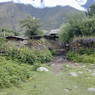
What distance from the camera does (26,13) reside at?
189 ft

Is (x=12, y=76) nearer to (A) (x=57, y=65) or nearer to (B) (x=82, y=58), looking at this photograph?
(A) (x=57, y=65)

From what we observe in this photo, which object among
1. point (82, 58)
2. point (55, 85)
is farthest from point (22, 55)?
point (55, 85)

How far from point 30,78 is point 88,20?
9005 mm

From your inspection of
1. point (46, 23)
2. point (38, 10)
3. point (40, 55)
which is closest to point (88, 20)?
point (40, 55)

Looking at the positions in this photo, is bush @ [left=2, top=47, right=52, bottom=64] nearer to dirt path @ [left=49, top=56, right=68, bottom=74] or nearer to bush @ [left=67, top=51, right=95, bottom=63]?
dirt path @ [left=49, top=56, right=68, bottom=74]

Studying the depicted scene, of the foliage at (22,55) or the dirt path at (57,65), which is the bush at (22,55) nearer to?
the foliage at (22,55)

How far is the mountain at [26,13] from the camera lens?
5014 centimetres

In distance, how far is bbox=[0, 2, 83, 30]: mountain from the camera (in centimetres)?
5014

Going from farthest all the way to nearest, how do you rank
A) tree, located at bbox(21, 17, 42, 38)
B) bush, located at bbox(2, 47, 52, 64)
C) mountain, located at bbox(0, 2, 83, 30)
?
mountain, located at bbox(0, 2, 83, 30), tree, located at bbox(21, 17, 42, 38), bush, located at bbox(2, 47, 52, 64)

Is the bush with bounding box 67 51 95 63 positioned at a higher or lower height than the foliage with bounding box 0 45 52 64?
lower

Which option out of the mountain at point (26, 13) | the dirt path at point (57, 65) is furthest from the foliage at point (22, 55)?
the mountain at point (26, 13)

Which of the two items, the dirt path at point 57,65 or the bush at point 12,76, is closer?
the bush at point 12,76

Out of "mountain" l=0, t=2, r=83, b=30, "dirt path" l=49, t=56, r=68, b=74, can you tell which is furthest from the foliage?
"mountain" l=0, t=2, r=83, b=30

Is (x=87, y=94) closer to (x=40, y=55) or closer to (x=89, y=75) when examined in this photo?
(x=89, y=75)
